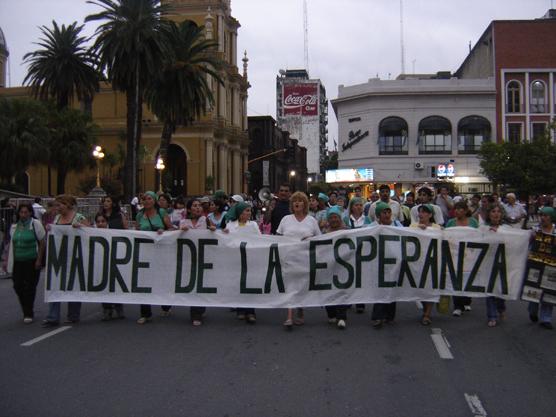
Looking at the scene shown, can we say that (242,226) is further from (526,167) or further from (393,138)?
(393,138)

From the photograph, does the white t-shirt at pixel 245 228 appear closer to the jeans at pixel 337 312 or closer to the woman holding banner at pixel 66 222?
the jeans at pixel 337 312

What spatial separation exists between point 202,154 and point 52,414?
51318mm

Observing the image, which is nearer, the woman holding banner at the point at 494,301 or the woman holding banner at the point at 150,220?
the woman holding banner at the point at 494,301

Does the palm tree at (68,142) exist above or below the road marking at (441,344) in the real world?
above

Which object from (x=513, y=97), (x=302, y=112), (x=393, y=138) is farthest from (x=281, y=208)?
(x=302, y=112)

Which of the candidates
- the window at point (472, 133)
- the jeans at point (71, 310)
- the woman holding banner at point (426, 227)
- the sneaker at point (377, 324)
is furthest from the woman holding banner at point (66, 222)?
the window at point (472, 133)

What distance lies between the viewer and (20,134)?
41781 millimetres

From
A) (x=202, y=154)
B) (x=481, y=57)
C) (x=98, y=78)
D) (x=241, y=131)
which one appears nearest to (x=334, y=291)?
(x=98, y=78)

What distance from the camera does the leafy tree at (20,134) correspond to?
4069 cm

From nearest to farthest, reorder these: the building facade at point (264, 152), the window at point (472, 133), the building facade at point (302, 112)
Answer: the window at point (472, 133) < the building facade at point (264, 152) < the building facade at point (302, 112)

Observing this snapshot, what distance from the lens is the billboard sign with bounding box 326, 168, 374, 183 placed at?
6288 cm

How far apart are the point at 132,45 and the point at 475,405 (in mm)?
28716

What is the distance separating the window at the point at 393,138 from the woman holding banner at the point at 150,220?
182 ft

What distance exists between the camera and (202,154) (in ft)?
182
